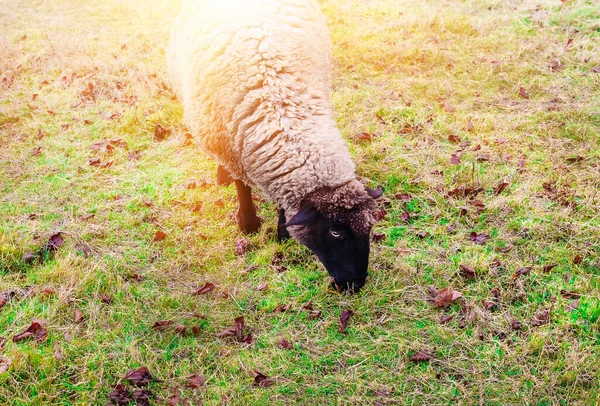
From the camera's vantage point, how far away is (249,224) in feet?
14.7

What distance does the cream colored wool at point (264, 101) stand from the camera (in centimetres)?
349

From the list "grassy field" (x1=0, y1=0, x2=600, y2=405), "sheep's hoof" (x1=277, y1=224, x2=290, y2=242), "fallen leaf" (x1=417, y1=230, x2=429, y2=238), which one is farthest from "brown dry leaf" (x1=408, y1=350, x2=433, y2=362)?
"sheep's hoof" (x1=277, y1=224, x2=290, y2=242)

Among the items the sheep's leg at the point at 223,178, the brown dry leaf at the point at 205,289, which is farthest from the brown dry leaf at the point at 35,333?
the sheep's leg at the point at 223,178

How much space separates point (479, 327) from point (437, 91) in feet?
13.8

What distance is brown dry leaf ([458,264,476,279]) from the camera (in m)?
3.79

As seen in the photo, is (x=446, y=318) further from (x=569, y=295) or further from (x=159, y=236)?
(x=159, y=236)

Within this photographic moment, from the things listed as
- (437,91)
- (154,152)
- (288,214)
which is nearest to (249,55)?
(288,214)

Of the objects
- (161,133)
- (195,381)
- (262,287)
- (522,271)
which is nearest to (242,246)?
(262,287)

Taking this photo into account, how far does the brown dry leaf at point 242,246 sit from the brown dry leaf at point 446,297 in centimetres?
180

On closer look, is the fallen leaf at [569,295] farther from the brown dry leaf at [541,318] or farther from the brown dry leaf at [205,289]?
the brown dry leaf at [205,289]

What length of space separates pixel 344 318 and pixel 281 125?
161cm

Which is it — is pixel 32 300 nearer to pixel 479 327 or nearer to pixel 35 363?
pixel 35 363

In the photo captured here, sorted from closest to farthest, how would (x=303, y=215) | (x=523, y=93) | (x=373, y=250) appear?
1. (x=303, y=215)
2. (x=373, y=250)
3. (x=523, y=93)

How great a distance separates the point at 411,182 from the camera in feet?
16.4
